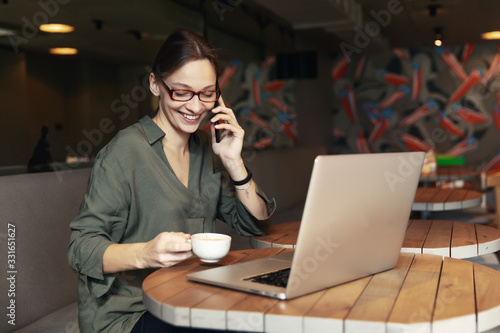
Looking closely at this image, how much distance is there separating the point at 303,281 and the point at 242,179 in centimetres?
62

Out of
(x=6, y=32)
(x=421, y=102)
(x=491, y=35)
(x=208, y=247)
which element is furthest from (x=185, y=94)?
(x=421, y=102)

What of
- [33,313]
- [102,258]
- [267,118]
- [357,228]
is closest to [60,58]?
[33,313]

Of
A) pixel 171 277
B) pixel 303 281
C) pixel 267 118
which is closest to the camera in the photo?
pixel 303 281

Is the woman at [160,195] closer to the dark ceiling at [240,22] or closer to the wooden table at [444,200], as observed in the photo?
the dark ceiling at [240,22]

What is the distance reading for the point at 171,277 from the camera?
110cm

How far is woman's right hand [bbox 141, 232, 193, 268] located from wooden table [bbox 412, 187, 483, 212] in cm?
183

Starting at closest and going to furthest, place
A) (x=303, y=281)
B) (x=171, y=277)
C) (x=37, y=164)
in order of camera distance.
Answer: (x=303, y=281), (x=171, y=277), (x=37, y=164)

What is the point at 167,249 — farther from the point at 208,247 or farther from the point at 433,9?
the point at 433,9

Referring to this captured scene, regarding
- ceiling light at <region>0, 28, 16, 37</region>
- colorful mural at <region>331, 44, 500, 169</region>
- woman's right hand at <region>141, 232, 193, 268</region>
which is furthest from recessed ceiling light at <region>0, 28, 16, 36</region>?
colorful mural at <region>331, 44, 500, 169</region>

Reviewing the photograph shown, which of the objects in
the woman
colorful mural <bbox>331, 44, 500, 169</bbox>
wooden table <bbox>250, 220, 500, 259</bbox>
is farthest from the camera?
colorful mural <bbox>331, 44, 500, 169</bbox>

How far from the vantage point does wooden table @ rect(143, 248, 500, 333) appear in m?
0.83

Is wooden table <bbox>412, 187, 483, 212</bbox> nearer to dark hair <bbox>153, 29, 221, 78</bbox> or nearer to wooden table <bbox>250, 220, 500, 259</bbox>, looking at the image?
wooden table <bbox>250, 220, 500, 259</bbox>

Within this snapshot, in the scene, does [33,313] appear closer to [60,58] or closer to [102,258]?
[102,258]
